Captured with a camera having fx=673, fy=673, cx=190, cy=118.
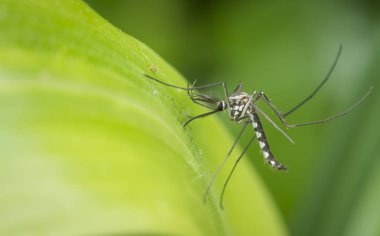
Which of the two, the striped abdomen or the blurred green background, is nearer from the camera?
the striped abdomen

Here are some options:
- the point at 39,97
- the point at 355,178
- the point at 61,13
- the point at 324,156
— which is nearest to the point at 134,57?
the point at 61,13

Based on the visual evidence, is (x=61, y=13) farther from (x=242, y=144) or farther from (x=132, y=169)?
(x=242, y=144)

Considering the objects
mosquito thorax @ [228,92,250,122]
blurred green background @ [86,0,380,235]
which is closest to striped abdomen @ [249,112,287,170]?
mosquito thorax @ [228,92,250,122]

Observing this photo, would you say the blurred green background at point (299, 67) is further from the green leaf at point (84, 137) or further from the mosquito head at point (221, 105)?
the green leaf at point (84, 137)

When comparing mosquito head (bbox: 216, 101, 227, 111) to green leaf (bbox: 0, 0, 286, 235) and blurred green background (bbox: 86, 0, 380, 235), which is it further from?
blurred green background (bbox: 86, 0, 380, 235)

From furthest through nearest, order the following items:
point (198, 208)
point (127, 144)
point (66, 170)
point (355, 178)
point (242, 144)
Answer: point (242, 144) < point (355, 178) < point (198, 208) < point (127, 144) < point (66, 170)

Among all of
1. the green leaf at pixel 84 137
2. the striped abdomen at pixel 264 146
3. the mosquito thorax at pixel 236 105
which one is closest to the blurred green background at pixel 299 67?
the striped abdomen at pixel 264 146
